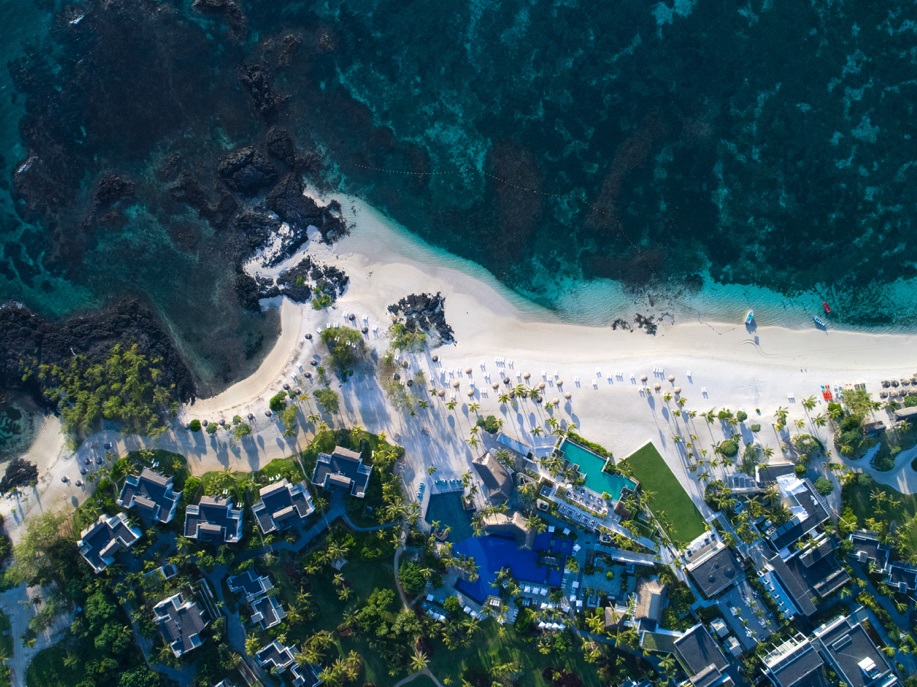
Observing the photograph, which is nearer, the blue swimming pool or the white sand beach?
the blue swimming pool

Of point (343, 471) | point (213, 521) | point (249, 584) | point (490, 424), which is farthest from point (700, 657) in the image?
point (213, 521)

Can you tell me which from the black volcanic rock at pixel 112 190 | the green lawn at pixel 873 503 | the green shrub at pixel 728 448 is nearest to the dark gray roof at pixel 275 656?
the green shrub at pixel 728 448

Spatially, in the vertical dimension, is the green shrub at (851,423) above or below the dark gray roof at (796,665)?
above

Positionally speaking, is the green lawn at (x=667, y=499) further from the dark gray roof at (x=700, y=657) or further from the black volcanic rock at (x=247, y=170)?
the black volcanic rock at (x=247, y=170)

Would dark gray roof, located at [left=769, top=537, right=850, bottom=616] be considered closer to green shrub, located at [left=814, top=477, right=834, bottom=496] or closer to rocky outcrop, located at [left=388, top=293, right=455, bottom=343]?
green shrub, located at [left=814, top=477, right=834, bottom=496]

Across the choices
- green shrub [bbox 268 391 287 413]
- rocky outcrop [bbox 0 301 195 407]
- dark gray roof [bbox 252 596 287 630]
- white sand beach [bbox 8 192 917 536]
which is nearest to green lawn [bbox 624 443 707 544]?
white sand beach [bbox 8 192 917 536]

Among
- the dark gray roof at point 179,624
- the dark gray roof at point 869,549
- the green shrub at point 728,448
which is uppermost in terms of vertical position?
the dark gray roof at point 179,624
